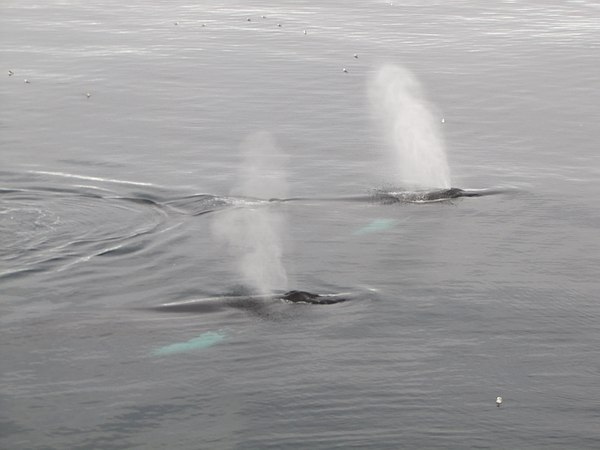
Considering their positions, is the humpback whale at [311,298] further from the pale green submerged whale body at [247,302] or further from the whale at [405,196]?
the whale at [405,196]

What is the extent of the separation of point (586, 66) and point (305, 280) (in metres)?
41.6

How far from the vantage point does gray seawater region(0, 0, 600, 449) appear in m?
36.0

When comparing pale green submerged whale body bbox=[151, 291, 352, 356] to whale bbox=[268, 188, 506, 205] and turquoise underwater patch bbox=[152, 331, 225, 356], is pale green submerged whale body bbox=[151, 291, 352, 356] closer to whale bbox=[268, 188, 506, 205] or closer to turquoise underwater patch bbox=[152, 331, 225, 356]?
turquoise underwater patch bbox=[152, 331, 225, 356]

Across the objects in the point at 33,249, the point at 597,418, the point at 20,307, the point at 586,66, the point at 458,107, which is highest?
the point at 586,66

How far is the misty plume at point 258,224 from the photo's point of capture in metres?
45.3

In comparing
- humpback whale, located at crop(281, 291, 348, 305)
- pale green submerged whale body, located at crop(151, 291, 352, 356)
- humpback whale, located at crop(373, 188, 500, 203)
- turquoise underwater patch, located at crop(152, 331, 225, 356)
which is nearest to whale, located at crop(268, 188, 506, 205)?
humpback whale, located at crop(373, 188, 500, 203)

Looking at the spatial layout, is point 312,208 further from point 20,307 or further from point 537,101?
point 537,101

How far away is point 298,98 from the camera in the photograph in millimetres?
71000

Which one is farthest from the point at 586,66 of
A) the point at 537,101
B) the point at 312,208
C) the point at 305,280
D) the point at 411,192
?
the point at 305,280

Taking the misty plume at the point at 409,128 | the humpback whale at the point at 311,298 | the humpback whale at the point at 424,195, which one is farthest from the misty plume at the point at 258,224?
the misty plume at the point at 409,128

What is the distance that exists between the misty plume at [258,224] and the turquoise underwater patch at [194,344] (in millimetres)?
3841

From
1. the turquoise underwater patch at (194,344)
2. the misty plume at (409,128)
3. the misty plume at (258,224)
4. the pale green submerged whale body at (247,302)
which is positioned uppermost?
the misty plume at (409,128)

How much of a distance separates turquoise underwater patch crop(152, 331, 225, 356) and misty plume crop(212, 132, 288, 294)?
3841 millimetres

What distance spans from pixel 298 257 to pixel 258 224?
13.6ft
